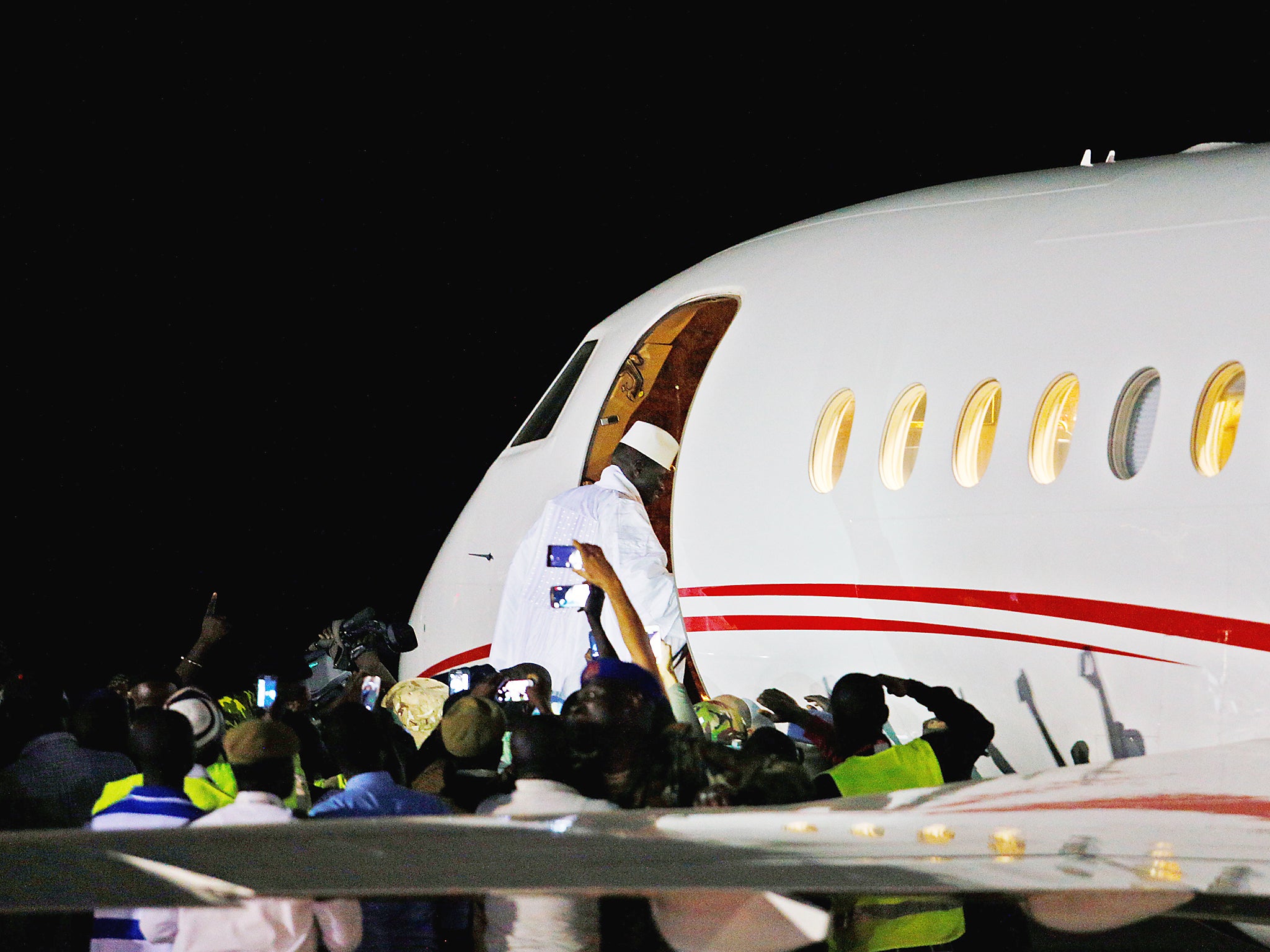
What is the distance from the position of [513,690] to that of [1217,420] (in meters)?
4.31

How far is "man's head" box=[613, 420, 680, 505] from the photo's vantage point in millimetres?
11875

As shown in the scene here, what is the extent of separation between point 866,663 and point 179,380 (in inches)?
684

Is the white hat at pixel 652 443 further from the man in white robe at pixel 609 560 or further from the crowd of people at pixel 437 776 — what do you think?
the crowd of people at pixel 437 776

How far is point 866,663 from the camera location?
359 inches

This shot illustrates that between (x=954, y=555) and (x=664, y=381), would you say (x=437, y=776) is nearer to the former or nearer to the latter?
(x=954, y=555)

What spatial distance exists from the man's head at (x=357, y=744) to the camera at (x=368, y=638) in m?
7.95

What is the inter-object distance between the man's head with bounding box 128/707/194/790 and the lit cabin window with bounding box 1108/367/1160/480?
14.2 ft

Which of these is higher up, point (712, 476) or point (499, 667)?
point (712, 476)

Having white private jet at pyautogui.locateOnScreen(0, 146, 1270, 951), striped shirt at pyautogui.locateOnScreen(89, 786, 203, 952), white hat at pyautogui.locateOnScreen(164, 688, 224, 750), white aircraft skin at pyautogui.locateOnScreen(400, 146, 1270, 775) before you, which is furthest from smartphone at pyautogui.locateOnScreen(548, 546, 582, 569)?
striped shirt at pyautogui.locateOnScreen(89, 786, 203, 952)

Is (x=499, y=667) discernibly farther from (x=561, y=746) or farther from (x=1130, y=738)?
(x=561, y=746)

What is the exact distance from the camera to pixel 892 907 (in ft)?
12.9

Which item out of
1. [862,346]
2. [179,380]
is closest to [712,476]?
[862,346]

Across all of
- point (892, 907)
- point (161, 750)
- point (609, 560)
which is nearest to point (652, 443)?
point (609, 560)

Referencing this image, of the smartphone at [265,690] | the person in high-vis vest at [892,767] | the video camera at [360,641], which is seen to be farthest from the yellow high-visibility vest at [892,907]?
the video camera at [360,641]
